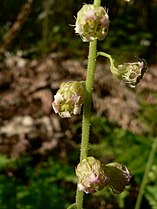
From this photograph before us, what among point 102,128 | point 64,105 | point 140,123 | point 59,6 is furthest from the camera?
point 59,6

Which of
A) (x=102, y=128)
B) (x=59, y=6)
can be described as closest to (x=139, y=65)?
(x=102, y=128)

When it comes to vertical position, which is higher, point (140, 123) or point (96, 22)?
point (96, 22)

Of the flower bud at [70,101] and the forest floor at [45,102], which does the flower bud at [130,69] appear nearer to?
the flower bud at [70,101]

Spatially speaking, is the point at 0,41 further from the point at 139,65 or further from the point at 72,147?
the point at 139,65

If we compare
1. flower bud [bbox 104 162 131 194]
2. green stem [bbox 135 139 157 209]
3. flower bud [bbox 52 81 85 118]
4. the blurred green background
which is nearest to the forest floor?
the blurred green background

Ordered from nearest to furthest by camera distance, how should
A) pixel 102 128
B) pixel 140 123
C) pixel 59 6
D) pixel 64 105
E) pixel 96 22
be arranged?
pixel 96 22, pixel 64 105, pixel 102 128, pixel 140 123, pixel 59 6

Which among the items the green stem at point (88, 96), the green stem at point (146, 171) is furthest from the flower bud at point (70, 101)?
the green stem at point (146, 171)
